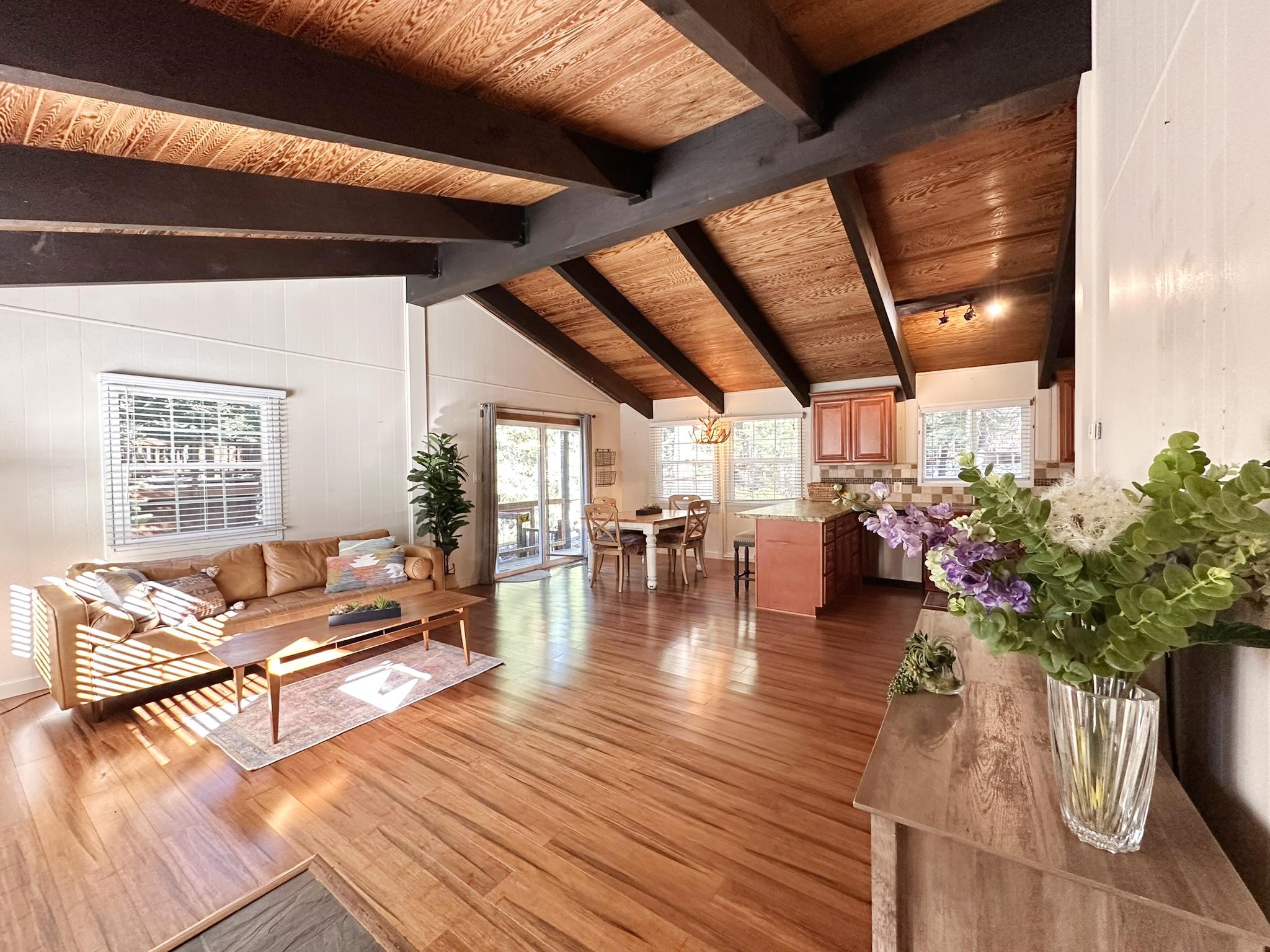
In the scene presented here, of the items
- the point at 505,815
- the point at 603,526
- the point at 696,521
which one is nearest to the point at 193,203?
the point at 505,815

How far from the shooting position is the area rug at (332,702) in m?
2.62

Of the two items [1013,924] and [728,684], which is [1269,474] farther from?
[728,684]

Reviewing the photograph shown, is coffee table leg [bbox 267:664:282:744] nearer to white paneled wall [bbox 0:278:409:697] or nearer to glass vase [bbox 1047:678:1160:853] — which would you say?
white paneled wall [bbox 0:278:409:697]

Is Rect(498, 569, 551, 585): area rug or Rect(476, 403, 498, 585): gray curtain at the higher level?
Rect(476, 403, 498, 585): gray curtain

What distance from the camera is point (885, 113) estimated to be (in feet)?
7.82

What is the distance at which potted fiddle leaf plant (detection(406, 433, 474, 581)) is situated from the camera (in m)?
5.12

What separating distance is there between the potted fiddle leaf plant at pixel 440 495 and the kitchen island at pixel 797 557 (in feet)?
9.88

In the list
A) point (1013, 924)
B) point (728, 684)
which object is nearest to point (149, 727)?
point (728, 684)

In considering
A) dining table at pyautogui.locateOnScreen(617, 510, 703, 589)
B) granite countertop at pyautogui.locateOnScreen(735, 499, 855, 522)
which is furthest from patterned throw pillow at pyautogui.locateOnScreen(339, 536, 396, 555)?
granite countertop at pyautogui.locateOnScreen(735, 499, 855, 522)

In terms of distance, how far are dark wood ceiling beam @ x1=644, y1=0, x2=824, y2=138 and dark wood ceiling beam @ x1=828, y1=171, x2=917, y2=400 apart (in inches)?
21.8

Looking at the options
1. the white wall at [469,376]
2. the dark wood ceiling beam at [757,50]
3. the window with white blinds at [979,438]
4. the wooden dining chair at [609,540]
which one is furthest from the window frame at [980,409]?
the white wall at [469,376]

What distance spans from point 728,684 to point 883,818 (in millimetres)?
2423

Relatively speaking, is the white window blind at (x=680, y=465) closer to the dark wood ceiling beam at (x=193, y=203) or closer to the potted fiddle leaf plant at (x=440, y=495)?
the potted fiddle leaf plant at (x=440, y=495)

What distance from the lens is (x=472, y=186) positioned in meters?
3.30
